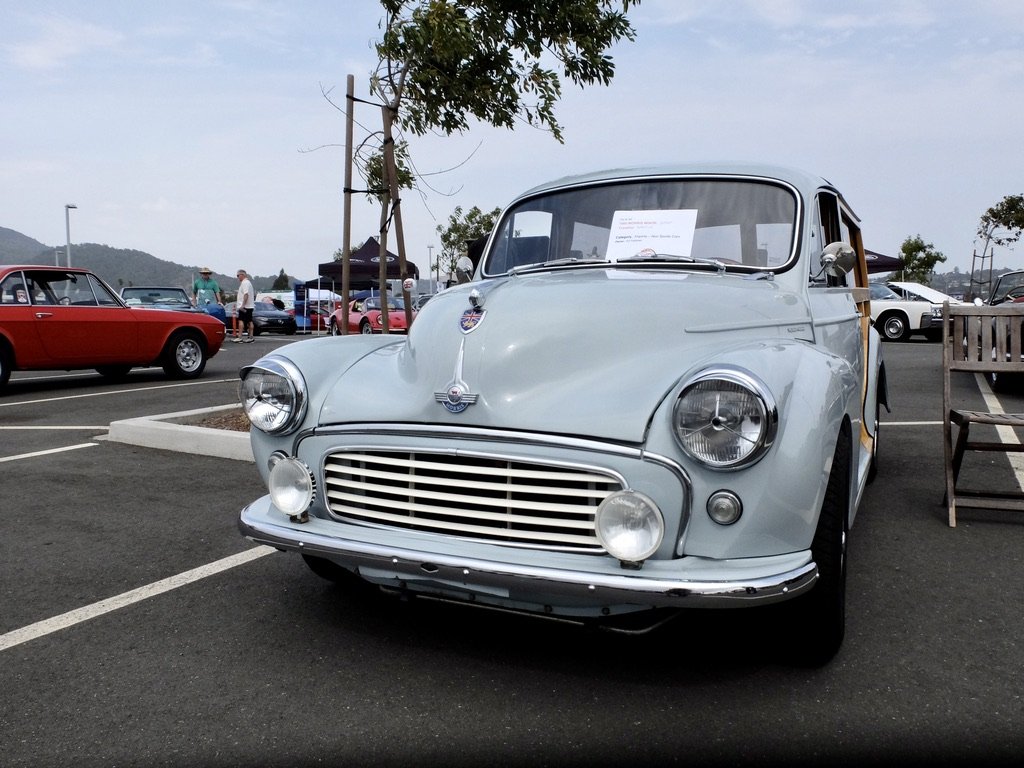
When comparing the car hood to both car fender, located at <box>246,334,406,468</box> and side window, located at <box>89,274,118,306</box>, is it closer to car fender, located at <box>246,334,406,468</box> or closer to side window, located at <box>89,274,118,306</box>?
car fender, located at <box>246,334,406,468</box>

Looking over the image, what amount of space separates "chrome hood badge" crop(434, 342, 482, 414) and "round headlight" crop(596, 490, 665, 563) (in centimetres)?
55

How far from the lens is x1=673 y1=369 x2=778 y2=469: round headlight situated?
8.02ft

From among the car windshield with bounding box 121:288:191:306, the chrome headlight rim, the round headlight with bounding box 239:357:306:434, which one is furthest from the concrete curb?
the car windshield with bounding box 121:288:191:306

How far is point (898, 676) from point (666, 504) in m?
1.04

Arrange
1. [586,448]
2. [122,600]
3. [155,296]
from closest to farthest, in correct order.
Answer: [586,448] → [122,600] → [155,296]

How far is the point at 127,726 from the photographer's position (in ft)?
8.32

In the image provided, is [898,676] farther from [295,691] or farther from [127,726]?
[127,726]

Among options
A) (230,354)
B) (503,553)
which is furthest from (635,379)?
(230,354)

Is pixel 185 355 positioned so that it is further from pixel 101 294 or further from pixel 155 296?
pixel 155 296

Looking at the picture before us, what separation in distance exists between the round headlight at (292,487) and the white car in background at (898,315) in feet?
63.0

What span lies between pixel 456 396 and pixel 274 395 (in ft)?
2.54

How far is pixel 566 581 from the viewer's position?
94.1 inches

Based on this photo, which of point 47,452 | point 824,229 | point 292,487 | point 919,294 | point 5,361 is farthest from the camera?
point 919,294

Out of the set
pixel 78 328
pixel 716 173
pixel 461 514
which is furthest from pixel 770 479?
pixel 78 328
